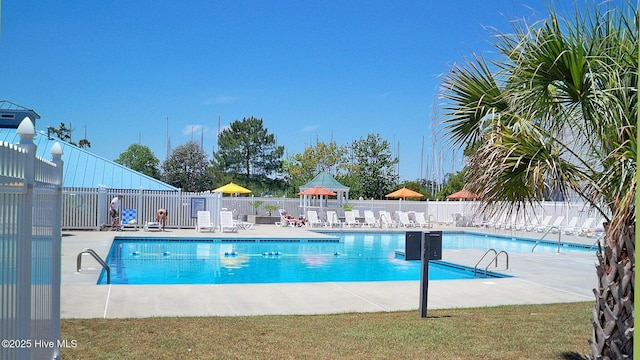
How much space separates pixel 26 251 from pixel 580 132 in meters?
4.52

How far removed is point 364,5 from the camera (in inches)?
1111

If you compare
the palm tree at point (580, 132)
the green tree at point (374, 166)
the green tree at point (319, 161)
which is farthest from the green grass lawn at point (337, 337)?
the green tree at point (319, 161)

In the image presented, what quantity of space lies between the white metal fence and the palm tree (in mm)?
3493

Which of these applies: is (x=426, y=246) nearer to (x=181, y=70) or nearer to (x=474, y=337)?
(x=474, y=337)

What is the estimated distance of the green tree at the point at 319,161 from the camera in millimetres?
54219

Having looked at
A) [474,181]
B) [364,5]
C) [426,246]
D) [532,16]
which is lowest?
[426,246]

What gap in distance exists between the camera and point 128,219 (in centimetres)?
2423

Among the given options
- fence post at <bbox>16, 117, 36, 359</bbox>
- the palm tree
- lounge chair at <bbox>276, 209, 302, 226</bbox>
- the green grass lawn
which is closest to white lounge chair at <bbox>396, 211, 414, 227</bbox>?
lounge chair at <bbox>276, 209, 302, 226</bbox>

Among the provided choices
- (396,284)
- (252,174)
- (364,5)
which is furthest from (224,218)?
(252,174)

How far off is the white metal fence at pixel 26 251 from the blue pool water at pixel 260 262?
8932 mm

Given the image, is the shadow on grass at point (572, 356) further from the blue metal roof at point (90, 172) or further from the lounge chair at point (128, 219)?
the blue metal roof at point (90, 172)

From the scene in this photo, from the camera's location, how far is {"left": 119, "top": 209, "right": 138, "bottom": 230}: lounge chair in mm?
24047

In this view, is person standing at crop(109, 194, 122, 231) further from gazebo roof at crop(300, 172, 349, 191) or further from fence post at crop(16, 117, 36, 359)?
fence post at crop(16, 117, 36, 359)

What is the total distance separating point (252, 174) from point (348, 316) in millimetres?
48019
